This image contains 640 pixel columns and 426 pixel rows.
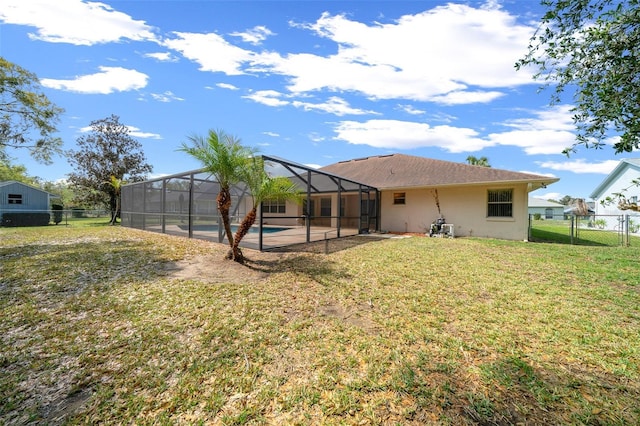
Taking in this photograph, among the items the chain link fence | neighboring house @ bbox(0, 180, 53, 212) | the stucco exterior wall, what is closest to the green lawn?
the stucco exterior wall

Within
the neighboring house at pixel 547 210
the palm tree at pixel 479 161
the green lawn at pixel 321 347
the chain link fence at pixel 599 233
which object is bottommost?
the green lawn at pixel 321 347

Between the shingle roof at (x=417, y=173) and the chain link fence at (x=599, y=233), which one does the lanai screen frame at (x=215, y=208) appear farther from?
the chain link fence at (x=599, y=233)

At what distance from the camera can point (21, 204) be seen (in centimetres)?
2255

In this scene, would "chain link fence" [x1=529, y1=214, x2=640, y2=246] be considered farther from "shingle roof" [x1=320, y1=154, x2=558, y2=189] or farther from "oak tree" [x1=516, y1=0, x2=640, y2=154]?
"oak tree" [x1=516, y1=0, x2=640, y2=154]

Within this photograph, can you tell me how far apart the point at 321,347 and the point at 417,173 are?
45.3 feet

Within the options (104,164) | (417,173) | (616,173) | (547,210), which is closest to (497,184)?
(417,173)

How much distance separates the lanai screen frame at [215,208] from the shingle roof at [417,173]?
1499 mm

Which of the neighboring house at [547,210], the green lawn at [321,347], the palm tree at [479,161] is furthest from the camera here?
the neighboring house at [547,210]

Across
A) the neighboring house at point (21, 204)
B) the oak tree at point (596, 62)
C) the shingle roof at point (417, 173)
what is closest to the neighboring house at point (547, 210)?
the shingle roof at point (417, 173)

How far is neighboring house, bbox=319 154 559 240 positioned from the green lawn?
5.80 metres

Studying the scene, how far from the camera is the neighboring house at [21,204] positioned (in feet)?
58.8

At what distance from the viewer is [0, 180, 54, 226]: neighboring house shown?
17.9m

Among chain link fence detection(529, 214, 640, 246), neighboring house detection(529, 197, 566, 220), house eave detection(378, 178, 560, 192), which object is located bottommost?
chain link fence detection(529, 214, 640, 246)

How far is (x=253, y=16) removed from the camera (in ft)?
24.8
